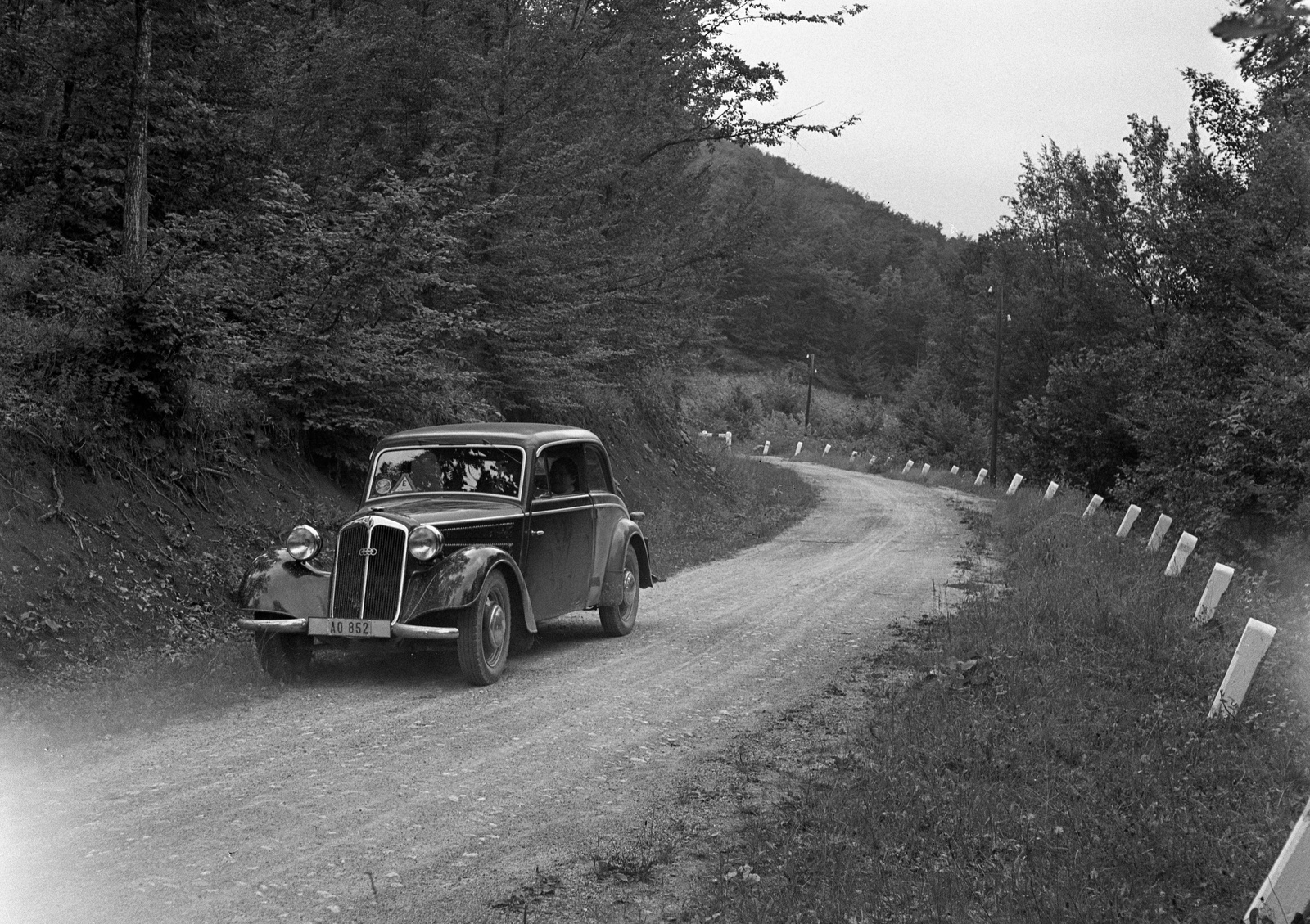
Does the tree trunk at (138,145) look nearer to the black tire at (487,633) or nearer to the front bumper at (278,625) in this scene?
the front bumper at (278,625)

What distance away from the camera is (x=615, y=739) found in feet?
23.0

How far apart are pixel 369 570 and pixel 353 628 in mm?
429

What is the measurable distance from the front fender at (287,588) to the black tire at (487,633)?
3.30 ft

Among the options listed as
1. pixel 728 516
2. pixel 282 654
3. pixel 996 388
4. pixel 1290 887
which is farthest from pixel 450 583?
pixel 996 388

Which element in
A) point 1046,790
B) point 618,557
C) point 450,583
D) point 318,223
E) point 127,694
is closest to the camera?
point 1046,790

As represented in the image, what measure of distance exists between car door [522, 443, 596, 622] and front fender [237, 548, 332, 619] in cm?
165

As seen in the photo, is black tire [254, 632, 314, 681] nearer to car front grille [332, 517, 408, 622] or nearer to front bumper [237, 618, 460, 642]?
front bumper [237, 618, 460, 642]

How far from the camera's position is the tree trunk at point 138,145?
11.9 meters

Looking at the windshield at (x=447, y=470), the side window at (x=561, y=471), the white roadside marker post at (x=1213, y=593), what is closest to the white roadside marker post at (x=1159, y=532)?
the white roadside marker post at (x=1213, y=593)

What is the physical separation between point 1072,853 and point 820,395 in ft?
297

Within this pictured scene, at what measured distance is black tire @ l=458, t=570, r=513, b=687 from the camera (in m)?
8.33

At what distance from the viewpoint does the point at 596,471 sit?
36.1 feet

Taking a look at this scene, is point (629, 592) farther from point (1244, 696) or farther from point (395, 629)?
point (1244, 696)

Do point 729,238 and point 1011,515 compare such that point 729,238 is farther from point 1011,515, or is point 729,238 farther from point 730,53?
point 1011,515
